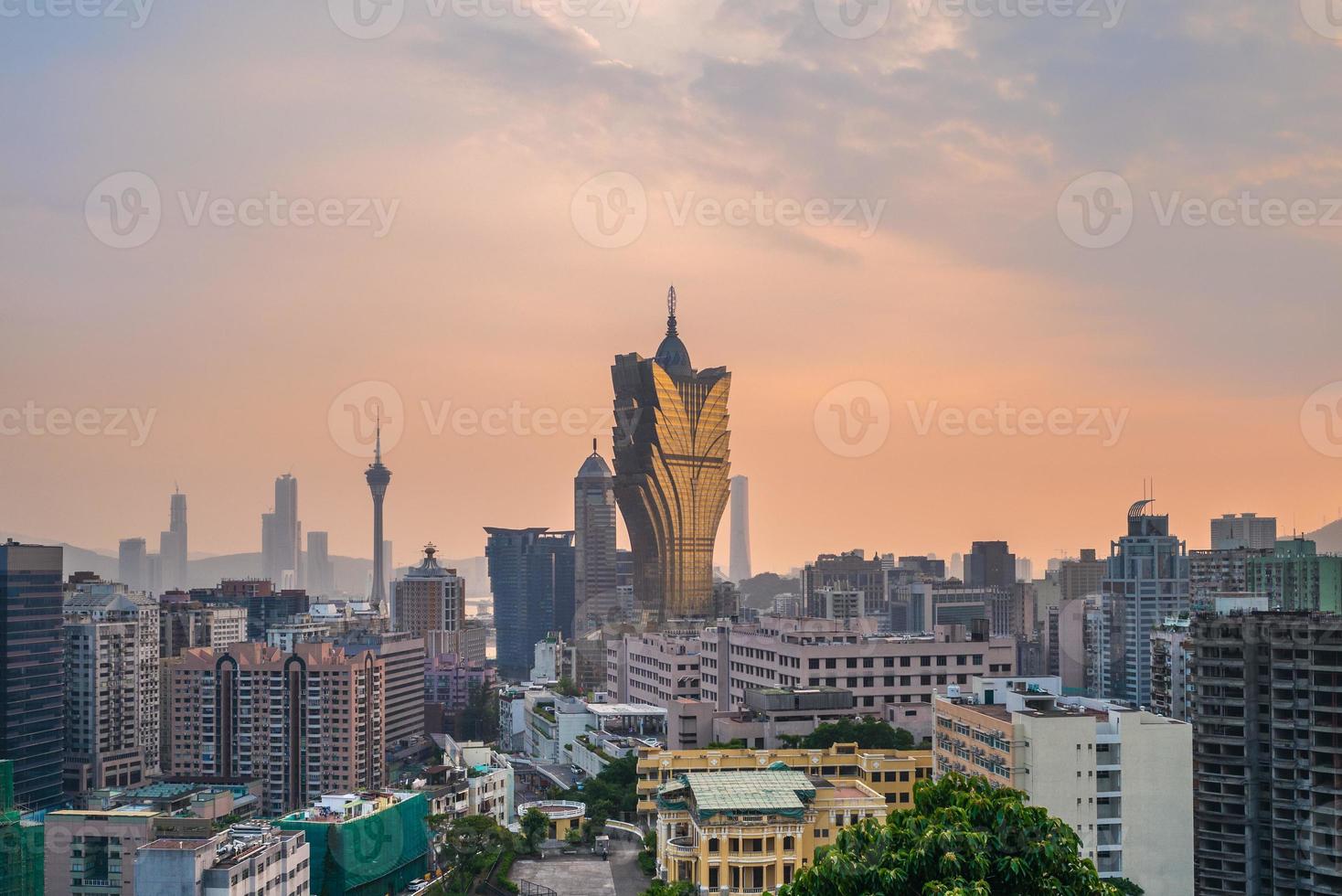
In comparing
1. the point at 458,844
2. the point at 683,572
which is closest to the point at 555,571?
the point at 683,572

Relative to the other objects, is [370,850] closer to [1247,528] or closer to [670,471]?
[670,471]

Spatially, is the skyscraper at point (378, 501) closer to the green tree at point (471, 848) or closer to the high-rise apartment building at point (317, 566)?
the high-rise apartment building at point (317, 566)

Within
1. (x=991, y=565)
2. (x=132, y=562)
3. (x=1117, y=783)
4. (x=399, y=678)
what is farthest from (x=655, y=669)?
(x=132, y=562)

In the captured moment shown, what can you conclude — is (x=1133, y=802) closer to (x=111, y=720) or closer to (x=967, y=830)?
(x=967, y=830)

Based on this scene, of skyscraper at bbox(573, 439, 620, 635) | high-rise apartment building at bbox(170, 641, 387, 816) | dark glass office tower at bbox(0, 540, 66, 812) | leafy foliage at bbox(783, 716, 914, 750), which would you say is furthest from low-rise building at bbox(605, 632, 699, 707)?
skyscraper at bbox(573, 439, 620, 635)

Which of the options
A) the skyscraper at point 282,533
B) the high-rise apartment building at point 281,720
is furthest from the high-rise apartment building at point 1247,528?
the skyscraper at point 282,533
